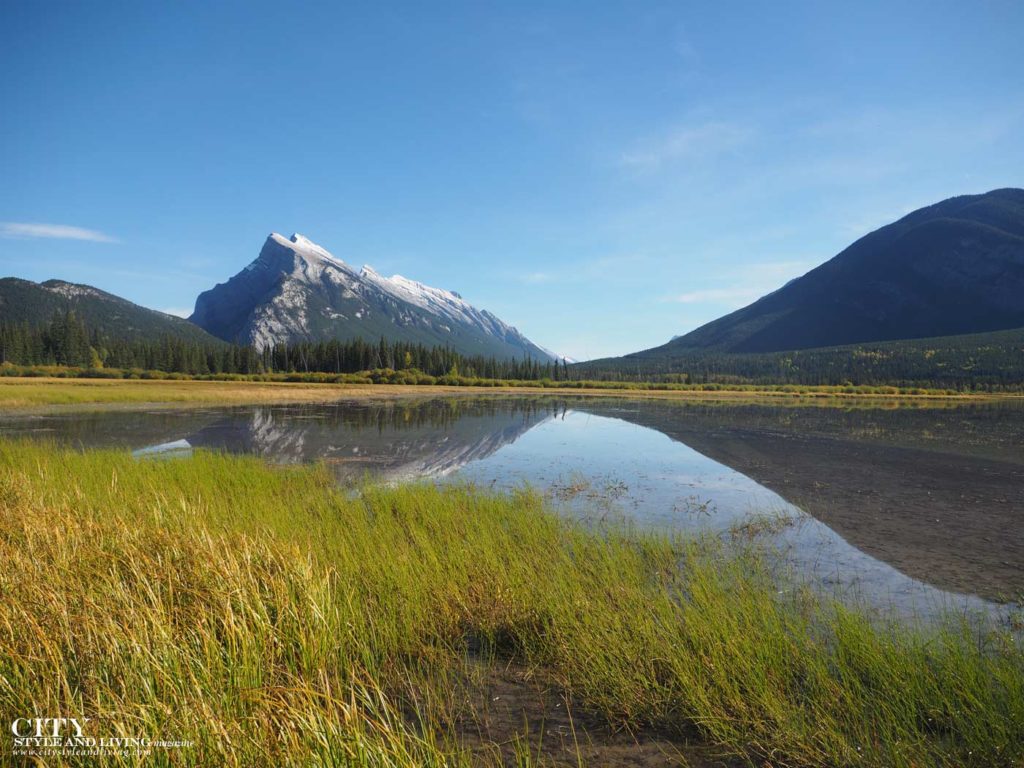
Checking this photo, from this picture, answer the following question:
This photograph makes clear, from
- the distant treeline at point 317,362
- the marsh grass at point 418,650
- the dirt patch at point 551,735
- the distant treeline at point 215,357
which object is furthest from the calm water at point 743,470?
the distant treeline at point 215,357

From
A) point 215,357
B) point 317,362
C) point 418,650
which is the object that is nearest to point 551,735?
point 418,650

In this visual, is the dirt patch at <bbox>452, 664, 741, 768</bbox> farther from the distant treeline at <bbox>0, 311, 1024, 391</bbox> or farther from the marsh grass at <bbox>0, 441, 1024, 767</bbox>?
the distant treeline at <bbox>0, 311, 1024, 391</bbox>

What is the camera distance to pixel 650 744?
470 cm

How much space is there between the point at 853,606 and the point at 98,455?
18.7 meters

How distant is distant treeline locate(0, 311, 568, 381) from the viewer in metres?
126

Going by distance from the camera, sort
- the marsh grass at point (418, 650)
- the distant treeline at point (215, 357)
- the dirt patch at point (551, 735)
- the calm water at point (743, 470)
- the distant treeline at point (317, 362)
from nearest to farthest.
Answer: the marsh grass at point (418, 650) < the dirt patch at point (551, 735) < the calm water at point (743, 470) < the distant treeline at point (317, 362) < the distant treeline at point (215, 357)

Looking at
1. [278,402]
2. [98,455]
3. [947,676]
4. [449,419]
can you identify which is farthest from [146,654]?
[278,402]

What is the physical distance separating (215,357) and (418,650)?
157 meters

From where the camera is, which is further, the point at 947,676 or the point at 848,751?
the point at 947,676

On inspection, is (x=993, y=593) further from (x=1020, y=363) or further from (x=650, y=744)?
(x=1020, y=363)

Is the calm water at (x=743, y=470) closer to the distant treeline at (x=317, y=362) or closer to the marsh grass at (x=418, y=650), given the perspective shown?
the marsh grass at (x=418, y=650)

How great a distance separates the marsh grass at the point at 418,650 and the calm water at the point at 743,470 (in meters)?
3.02

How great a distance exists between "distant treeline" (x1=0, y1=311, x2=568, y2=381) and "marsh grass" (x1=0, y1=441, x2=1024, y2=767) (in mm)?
117205

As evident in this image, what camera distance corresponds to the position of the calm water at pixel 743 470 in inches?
393
